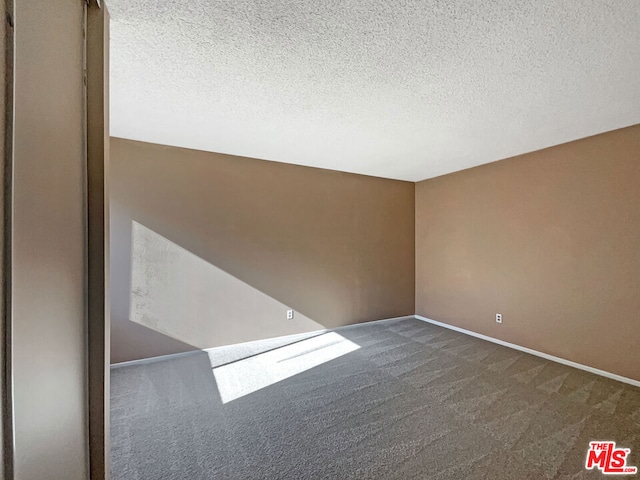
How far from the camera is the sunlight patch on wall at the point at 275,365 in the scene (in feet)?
8.39

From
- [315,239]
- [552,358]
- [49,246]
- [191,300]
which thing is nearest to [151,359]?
[191,300]

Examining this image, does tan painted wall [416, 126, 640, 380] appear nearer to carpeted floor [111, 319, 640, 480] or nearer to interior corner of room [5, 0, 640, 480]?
interior corner of room [5, 0, 640, 480]

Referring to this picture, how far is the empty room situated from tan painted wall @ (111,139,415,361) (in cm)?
3

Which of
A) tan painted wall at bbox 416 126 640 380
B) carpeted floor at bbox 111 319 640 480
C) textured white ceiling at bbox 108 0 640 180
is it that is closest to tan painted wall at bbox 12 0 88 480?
textured white ceiling at bbox 108 0 640 180

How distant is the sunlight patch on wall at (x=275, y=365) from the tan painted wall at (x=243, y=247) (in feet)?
1.40

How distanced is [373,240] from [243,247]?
208 centimetres

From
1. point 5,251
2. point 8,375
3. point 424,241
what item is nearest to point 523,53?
point 5,251

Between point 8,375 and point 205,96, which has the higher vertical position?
point 205,96

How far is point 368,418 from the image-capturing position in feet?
6.87

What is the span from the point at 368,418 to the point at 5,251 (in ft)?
7.37

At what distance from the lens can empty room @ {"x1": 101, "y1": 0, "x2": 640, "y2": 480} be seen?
5.21ft

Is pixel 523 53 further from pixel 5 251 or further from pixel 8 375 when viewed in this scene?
pixel 8 375

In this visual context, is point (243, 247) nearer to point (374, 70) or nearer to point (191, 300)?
point (191, 300)

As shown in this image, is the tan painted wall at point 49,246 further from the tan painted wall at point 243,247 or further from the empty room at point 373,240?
the tan painted wall at point 243,247
